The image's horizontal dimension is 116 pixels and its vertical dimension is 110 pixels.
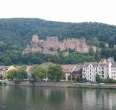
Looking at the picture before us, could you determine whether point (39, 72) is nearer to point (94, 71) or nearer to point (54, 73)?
point (54, 73)

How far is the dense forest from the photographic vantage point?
10362 cm

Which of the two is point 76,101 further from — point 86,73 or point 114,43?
point 114,43

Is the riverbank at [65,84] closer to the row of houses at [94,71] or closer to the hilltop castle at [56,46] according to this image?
the row of houses at [94,71]

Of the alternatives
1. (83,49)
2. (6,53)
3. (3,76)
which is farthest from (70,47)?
(3,76)

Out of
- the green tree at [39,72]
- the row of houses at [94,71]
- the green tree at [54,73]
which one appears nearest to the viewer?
the green tree at [54,73]

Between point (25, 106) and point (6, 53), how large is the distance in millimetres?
71661

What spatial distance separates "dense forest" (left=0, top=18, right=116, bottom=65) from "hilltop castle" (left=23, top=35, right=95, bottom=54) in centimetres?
242

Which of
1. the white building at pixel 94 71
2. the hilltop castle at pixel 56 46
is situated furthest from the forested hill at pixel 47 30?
the white building at pixel 94 71

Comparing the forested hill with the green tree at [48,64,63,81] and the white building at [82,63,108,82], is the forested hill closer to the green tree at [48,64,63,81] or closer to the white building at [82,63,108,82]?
the white building at [82,63,108,82]

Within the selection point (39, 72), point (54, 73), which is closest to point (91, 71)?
point (54, 73)

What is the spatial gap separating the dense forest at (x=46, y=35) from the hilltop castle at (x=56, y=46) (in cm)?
242

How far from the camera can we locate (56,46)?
4766 inches

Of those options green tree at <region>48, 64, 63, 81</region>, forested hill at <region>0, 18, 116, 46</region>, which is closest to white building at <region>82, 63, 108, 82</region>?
green tree at <region>48, 64, 63, 81</region>

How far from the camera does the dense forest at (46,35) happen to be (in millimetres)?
103625
